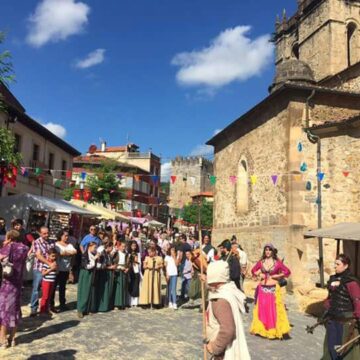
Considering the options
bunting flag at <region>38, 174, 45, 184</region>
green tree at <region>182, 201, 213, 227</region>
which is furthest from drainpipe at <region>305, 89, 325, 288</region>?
green tree at <region>182, 201, 213, 227</region>

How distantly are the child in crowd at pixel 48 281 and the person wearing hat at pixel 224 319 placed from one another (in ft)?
18.1

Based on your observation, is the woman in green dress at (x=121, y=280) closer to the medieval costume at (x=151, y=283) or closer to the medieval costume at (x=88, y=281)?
the medieval costume at (x=151, y=283)

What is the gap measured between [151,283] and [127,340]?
10.2ft

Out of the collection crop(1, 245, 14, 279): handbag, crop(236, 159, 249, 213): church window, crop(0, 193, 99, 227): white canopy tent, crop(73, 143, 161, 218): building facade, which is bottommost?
crop(1, 245, 14, 279): handbag

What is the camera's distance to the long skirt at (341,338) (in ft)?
16.9

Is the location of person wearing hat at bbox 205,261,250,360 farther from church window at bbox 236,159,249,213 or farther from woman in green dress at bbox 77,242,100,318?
church window at bbox 236,159,249,213

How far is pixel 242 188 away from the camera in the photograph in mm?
19000

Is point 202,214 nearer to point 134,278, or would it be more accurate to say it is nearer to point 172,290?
point 172,290

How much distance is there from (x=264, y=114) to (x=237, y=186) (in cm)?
396

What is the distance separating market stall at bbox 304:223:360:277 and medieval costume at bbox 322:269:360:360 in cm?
299

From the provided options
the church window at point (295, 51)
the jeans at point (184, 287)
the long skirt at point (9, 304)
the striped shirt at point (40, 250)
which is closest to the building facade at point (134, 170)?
the church window at point (295, 51)

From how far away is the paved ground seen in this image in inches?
235

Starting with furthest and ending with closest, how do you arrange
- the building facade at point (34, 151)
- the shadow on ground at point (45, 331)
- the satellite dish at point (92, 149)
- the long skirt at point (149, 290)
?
the satellite dish at point (92, 149) < the building facade at point (34, 151) < the long skirt at point (149, 290) < the shadow on ground at point (45, 331)

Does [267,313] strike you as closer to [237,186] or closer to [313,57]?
[237,186]
